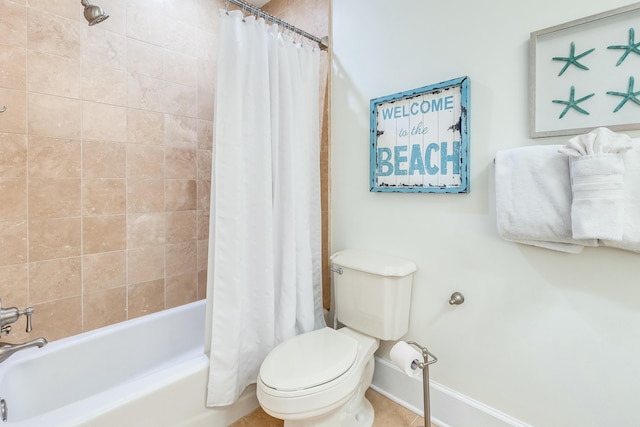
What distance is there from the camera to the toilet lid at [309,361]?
1.18m

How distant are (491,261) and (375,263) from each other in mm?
501

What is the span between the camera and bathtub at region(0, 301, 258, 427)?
1132 millimetres

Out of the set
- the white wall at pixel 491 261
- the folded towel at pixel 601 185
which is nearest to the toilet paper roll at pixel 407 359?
the white wall at pixel 491 261

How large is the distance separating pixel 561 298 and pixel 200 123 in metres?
2.11

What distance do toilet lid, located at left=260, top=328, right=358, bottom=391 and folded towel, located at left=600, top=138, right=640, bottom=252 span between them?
1.04 meters

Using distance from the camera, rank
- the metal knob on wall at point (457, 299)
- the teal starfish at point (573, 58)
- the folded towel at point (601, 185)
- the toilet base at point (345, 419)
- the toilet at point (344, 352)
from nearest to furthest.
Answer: the folded towel at point (601, 185) < the teal starfish at point (573, 58) < the toilet at point (344, 352) < the toilet base at point (345, 419) < the metal knob on wall at point (457, 299)

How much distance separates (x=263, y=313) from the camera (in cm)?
155

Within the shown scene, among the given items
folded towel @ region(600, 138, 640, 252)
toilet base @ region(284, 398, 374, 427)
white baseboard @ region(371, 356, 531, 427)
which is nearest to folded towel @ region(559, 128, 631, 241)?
folded towel @ region(600, 138, 640, 252)

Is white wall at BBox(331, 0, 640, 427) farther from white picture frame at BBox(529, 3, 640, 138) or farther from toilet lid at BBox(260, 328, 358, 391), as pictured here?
toilet lid at BBox(260, 328, 358, 391)

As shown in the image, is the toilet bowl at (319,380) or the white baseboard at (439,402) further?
the white baseboard at (439,402)

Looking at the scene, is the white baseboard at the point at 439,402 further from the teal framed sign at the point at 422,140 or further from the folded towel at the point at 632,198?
the teal framed sign at the point at 422,140

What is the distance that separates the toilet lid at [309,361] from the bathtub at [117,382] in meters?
0.36

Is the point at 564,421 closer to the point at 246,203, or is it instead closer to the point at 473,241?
the point at 473,241

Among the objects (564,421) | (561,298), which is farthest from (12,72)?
(564,421)
